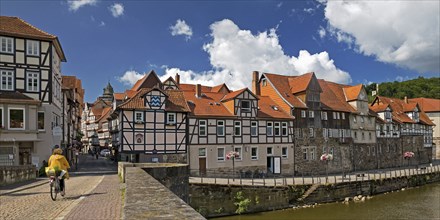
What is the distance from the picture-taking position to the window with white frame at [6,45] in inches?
981

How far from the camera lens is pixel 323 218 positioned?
2317 centimetres

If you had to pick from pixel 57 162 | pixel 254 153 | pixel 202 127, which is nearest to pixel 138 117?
pixel 202 127

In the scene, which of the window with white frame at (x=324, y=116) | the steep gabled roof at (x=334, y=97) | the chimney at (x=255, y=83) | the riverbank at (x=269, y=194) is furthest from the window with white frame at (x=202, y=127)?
the steep gabled roof at (x=334, y=97)

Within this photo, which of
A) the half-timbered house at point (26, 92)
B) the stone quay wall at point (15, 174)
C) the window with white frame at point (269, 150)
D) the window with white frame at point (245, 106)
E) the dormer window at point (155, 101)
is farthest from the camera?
the window with white frame at point (269, 150)

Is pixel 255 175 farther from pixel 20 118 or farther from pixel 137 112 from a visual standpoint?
pixel 20 118

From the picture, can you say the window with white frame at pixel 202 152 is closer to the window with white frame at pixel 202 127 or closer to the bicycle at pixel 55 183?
the window with white frame at pixel 202 127

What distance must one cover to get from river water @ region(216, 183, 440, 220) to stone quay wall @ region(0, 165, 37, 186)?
12.3 metres

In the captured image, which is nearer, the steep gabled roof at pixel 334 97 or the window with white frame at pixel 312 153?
the window with white frame at pixel 312 153

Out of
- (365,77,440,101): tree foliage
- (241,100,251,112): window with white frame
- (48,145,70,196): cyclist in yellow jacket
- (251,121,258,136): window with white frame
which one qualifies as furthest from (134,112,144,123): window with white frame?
(365,77,440,101): tree foliage

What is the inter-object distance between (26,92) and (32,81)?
961mm

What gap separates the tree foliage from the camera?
304 ft

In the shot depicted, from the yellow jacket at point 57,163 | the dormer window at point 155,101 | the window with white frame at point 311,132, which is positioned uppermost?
the dormer window at point 155,101

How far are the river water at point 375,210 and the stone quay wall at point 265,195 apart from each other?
2.02 ft

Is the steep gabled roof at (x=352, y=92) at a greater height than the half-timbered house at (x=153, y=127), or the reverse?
the steep gabled roof at (x=352, y=92)
